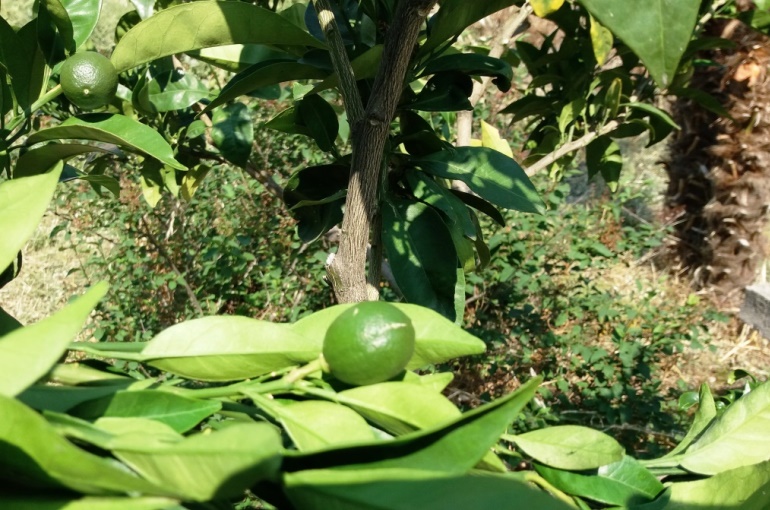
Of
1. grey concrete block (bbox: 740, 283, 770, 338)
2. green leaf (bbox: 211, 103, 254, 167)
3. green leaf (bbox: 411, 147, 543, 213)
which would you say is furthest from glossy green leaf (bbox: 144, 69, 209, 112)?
grey concrete block (bbox: 740, 283, 770, 338)

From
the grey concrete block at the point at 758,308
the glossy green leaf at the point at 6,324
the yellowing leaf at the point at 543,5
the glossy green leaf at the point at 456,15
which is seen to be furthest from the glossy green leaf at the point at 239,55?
the grey concrete block at the point at 758,308

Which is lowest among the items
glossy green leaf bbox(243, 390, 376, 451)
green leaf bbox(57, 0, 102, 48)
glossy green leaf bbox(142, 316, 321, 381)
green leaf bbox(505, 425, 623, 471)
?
green leaf bbox(505, 425, 623, 471)

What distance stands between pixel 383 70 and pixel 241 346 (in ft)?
1.15

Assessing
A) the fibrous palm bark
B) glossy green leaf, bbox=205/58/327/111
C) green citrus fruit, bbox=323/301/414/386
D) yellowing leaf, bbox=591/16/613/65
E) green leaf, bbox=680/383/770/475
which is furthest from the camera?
the fibrous palm bark

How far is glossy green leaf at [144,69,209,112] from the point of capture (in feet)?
3.37

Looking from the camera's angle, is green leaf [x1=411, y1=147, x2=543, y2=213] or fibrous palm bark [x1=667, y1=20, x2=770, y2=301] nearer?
green leaf [x1=411, y1=147, x2=543, y2=213]

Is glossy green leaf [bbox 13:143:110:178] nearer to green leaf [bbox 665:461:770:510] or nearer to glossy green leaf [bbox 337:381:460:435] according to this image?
glossy green leaf [bbox 337:381:460:435]

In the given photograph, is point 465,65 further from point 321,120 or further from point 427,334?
point 427,334

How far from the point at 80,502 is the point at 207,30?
51 centimetres

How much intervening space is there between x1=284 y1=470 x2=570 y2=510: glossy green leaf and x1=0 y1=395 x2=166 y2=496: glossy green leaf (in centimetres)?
8

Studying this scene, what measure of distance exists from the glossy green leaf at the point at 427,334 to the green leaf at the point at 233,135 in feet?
2.32

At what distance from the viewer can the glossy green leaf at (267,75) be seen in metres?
0.75

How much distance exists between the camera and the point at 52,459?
0.29m

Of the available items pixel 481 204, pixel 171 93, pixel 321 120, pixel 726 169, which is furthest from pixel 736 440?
pixel 726 169
